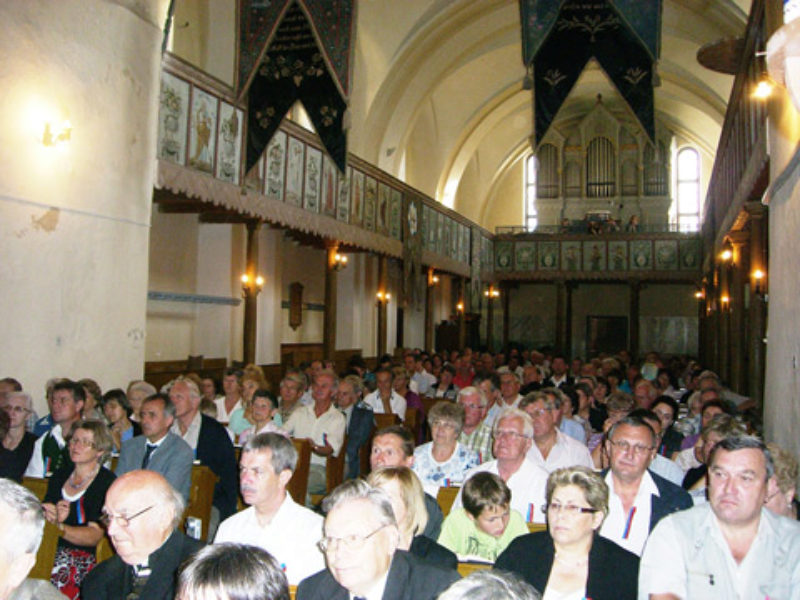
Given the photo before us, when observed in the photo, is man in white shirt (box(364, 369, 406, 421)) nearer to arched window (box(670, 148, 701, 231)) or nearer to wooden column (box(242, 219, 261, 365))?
wooden column (box(242, 219, 261, 365))

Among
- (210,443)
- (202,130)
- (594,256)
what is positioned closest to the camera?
(210,443)

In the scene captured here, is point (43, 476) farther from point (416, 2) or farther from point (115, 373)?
point (416, 2)

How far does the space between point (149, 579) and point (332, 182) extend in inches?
507

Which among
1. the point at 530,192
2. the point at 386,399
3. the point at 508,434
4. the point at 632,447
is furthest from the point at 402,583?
the point at 530,192

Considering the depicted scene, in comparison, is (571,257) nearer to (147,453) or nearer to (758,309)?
(758,309)

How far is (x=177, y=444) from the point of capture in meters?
5.35

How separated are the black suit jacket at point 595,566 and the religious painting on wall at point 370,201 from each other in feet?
46.6

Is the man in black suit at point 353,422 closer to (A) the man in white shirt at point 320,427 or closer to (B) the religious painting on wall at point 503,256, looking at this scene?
(A) the man in white shirt at point 320,427

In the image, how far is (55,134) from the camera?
8.67 m

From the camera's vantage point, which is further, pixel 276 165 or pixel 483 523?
pixel 276 165

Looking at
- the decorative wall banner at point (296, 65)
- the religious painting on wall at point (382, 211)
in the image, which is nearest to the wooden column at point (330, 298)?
the religious painting on wall at point (382, 211)

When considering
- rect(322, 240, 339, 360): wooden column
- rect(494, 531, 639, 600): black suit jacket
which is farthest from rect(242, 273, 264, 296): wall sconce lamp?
rect(494, 531, 639, 600): black suit jacket

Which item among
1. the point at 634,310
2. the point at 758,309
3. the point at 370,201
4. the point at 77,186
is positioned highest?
the point at 370,201

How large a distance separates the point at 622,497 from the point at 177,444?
2.95m
